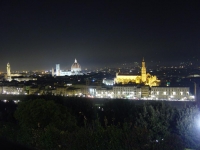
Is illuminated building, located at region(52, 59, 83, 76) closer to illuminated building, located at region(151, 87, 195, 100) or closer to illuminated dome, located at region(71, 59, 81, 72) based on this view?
illuminated dome, located at region(71, 59, 81, 72)

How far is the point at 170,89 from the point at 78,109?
1898 cm

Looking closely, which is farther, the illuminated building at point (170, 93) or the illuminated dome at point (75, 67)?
the illuminated dome at point (75, 67)

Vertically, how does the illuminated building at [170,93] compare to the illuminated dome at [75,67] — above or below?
below

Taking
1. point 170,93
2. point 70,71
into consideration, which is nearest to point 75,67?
point 70,71

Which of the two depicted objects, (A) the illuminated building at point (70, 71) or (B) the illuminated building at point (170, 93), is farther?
(A) the illuminated building at point (70, 71)

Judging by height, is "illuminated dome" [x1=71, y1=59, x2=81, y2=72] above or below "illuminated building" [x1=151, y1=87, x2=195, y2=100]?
above

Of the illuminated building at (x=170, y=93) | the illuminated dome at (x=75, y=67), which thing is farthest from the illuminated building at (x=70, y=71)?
the illuminated building at (x=170, y=93)

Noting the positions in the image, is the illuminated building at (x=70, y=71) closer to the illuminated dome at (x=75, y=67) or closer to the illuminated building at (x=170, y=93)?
the illuminated dome at (x=75, y=67)

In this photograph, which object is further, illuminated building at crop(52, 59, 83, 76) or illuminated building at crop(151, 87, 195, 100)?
illuminated building at crop(52, 59, 83, 76)

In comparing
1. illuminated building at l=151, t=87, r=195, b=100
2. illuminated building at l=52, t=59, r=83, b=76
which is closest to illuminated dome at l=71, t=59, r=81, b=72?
illuminated building at l=52, t=59, r=83, b=76

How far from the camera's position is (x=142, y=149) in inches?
188

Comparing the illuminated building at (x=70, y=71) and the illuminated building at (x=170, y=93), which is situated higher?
the illuminated building at (x=70, y=71)

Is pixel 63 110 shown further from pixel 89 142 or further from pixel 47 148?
pixel 89 142

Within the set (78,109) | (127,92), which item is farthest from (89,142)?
(127,92)
